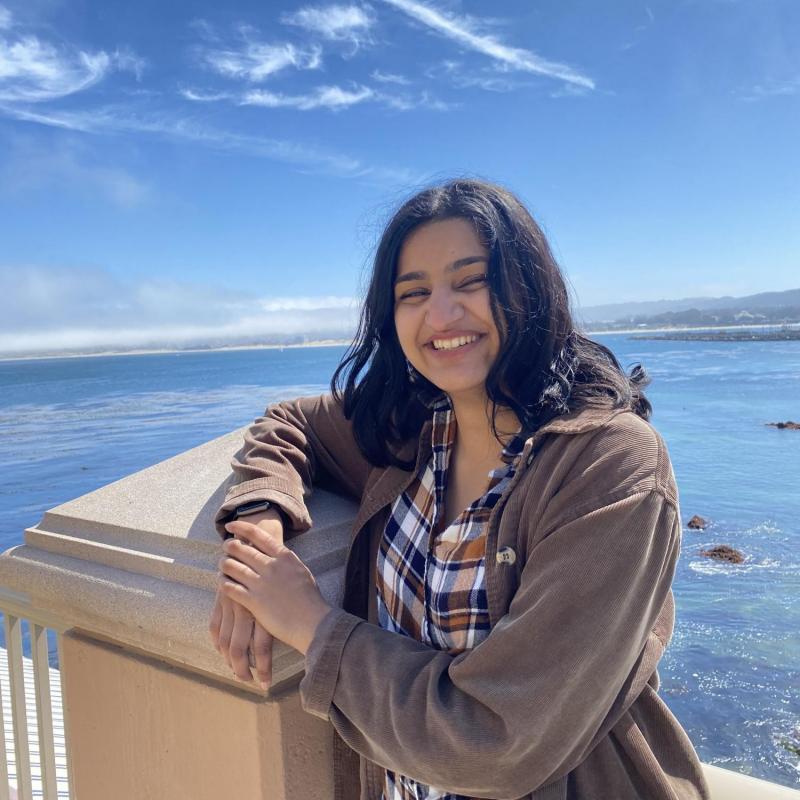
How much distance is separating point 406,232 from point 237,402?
53.1m

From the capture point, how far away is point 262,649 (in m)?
1.41

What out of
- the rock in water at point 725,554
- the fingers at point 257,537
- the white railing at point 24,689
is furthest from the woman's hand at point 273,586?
the rock in water at point 725,554

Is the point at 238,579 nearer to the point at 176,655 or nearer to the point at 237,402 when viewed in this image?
the point at 176,655

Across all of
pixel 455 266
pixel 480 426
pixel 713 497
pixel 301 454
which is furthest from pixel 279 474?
pixel 713 497

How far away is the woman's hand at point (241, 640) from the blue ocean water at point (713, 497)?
214cm

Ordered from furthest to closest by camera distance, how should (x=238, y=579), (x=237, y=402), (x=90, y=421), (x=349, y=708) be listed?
(x=237, y=402) → (x=90, y=421) → (x=238, y=579) → (x=349, y=708)

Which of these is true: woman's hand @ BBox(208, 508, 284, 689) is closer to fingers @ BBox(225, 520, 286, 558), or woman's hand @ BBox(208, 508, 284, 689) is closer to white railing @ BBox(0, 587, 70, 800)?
fingers @ BBox(225, 520, 286, 558)

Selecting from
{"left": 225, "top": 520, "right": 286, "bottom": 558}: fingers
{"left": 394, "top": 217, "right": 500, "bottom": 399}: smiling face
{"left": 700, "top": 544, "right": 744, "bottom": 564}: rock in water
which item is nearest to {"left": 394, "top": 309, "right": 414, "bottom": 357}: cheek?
{"left": 394, "top": 217, "right": 500, "bottom": 399}: smiling face

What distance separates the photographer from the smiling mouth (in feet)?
5.12

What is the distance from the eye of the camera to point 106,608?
1637 mm

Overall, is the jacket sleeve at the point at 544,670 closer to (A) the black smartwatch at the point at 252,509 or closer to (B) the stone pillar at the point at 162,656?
(B) the stone pillar at the point at 162,656

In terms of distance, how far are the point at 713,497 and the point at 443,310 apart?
62.0 feet

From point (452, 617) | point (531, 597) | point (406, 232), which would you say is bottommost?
point (452, 617)

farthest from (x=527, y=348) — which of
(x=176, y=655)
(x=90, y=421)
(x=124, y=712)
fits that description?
(x=90, y=421)
